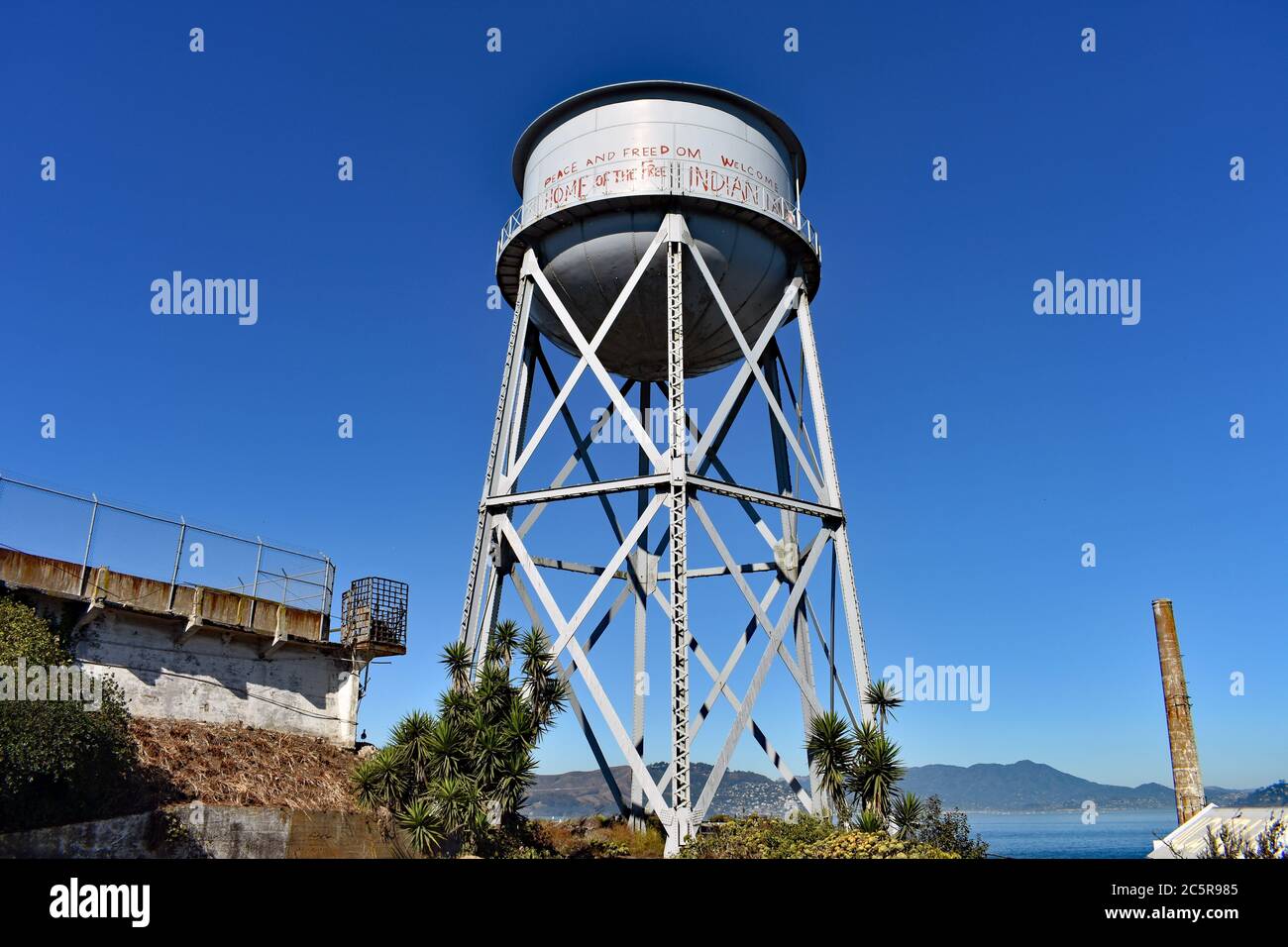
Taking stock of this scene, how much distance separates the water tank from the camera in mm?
24266

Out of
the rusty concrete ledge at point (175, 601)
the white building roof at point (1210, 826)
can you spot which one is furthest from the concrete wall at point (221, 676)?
the white building roof at point (1210, 826)

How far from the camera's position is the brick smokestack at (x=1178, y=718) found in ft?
112

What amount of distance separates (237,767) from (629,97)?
62.2 feet

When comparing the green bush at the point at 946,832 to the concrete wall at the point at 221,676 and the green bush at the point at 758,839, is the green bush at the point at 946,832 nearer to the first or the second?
the green bush at the point at 758,839

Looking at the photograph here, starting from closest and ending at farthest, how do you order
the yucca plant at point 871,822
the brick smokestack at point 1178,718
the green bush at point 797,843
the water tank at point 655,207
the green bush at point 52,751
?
1. the green bush at point 52,751
2. the green bush at point 797,843
3. the yucca plant at point 871,822
4. the water tank at point 655,207
5. the brick smokestack at point 1178,718

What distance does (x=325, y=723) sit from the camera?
29.6 m

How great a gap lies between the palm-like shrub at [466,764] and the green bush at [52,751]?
474cm

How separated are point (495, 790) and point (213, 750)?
26.5 feet

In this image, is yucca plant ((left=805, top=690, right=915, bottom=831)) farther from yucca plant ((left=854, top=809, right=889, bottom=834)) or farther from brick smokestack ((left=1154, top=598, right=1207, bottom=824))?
brick smokestack ((left=1154, top=598, right=1207, bottom=824))

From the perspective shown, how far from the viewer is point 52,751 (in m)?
18.0

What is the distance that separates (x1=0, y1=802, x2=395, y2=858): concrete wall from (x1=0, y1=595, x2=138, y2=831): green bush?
0.48 metres

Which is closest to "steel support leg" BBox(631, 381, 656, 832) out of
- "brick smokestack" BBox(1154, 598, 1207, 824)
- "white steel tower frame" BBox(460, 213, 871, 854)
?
"white steel tower frame" BBox(460, 213, 871, 854)
